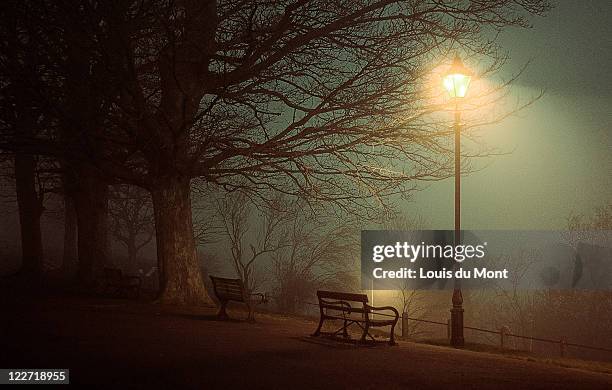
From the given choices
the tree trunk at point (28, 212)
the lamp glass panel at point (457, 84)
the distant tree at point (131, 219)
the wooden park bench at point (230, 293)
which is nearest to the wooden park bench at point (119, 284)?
the tree trunk at point (28, 212)

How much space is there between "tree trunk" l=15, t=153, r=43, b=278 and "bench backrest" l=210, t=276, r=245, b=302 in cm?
1216

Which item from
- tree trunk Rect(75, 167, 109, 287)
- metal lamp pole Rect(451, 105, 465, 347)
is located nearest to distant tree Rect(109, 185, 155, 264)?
tree trunk Rect(75, 167, 109, 287)

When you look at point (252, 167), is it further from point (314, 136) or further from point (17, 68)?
point (17, 68)

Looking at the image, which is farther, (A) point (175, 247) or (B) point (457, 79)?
(A) point (175, 247)

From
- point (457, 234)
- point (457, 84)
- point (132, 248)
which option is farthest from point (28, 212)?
point (132, 248)

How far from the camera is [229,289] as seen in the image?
691 inches

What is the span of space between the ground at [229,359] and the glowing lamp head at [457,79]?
243 inches

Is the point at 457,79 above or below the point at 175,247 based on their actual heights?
above

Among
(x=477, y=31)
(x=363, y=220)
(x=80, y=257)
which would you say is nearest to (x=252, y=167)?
(x=363, y=220)

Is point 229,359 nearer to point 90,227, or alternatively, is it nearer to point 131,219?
point 90,227

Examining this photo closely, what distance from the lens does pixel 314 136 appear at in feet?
65.4

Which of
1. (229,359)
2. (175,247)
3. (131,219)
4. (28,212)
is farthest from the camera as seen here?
(131,219)

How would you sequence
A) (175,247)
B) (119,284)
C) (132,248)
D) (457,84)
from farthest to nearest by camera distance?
(132,248) → (119,284) → (175,247) → (457,84)

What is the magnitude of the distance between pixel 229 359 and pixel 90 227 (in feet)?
54.9
